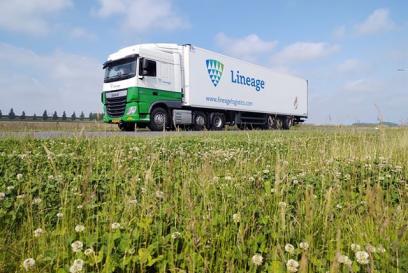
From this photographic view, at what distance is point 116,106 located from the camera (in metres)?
16.5

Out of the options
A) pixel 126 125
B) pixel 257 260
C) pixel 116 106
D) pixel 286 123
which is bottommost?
pixel 257 260

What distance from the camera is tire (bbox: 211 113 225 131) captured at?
2166 centimetres

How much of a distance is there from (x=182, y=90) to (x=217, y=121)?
4322 millimetres

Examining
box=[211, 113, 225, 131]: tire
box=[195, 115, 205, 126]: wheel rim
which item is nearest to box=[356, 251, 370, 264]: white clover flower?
box=[195, 115, 205, 126]: wheel rim

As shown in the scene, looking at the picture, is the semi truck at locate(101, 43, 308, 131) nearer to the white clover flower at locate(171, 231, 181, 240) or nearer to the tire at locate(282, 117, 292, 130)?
the tire at locate(282, 117, 292, 130)

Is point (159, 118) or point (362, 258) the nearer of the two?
point (362, 258)

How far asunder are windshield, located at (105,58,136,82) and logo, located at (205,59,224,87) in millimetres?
6025

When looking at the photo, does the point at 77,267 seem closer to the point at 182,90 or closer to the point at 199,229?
the point at 199,229

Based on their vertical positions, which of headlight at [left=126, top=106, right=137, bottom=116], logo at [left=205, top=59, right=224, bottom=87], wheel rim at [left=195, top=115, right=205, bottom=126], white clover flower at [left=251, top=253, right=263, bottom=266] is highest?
logo at [left=205, top=59, right=224, bottom=87]

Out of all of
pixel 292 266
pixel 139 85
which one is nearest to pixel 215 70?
pixel 139 85

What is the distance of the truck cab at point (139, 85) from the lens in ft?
51.8

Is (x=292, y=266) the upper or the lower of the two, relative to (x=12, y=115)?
lower

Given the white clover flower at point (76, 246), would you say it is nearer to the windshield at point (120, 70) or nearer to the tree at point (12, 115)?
the windshield at point (120, 70)

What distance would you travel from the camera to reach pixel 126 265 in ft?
6.30
